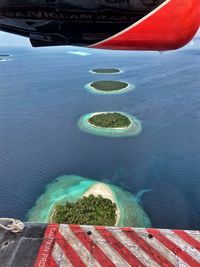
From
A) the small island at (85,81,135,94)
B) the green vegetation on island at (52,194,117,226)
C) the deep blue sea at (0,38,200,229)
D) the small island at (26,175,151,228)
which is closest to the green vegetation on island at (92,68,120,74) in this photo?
the deep blue sea at (0,38,200,229)

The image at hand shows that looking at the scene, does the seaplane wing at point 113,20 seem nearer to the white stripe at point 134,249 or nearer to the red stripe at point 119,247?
the red stripe at point 119,247

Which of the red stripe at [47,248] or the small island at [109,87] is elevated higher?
the small island at [109,87]

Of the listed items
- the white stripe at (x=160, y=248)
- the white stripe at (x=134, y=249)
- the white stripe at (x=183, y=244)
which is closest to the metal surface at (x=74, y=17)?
the white stripe at (x=134, y=249)

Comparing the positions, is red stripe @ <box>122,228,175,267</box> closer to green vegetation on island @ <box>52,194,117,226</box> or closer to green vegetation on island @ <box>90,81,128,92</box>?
green vegetation on island @ <box>52,194,117,226</box>

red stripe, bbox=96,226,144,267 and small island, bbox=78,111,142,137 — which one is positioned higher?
small island, bbox=78,111,142,137

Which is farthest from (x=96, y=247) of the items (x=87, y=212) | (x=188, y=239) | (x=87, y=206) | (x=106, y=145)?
(x=106, y=145)

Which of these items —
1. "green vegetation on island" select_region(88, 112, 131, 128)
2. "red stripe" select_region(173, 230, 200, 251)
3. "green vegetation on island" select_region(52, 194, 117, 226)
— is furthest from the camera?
"green vegetation on island" select_region(88, 112, 131, 128)

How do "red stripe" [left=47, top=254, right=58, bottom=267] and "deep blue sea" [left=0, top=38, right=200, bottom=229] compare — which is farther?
"deep blue sea" [left=0, top=38, right=200, bottom=229]

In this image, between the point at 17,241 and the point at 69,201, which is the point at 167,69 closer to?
the point at 69,201
